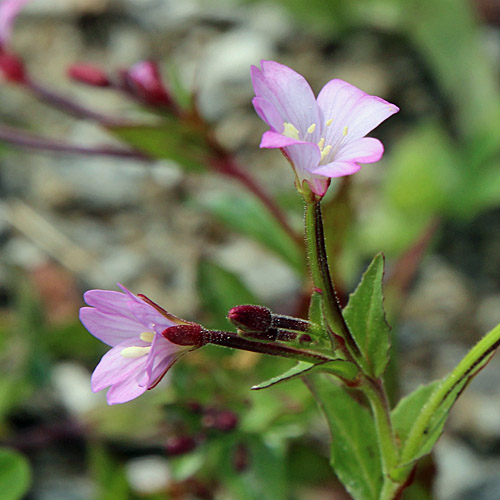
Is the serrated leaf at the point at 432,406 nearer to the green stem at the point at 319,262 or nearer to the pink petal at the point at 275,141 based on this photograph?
the green stem at the point at 319,262

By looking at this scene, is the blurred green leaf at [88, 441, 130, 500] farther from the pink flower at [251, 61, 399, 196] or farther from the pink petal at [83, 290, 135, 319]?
the pink flower at [251, 61, 399, 196]

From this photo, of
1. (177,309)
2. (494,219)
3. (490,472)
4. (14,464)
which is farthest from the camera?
(494,219)

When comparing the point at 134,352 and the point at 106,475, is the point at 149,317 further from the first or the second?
the point at 106,475

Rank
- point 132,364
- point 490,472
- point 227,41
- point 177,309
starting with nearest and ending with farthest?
point 132,364 → point 490,472 → point 177,309 → point 227,41

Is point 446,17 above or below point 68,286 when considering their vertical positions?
above

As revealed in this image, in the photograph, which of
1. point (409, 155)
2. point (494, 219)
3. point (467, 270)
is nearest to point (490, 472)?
point (467, 270)

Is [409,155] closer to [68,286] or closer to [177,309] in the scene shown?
[177,309]

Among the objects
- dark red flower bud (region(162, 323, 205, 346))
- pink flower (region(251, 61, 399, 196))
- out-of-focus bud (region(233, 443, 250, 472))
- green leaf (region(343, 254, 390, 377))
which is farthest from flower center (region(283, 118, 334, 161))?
out-of-focus bud (region(233, 443, 250, 472))
